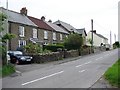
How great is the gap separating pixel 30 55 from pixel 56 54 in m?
6.24

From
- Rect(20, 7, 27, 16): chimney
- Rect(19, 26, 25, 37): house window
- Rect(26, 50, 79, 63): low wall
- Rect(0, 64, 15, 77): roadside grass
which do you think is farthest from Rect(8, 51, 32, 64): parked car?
Rect(20, 7, 27, 16): chimney

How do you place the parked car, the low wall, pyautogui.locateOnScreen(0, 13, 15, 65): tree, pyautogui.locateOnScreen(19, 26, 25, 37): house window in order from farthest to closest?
pyautogui.locateOnScreen(19, 26, 25, 37): house window < the low wall < the parked car < pyautogui.locateOnScreen(0, 13, 15, 65): tree

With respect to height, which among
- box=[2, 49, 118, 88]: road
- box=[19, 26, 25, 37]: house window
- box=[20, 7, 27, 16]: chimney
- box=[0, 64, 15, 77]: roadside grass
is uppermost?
box=[20, 7, 27, 16]: chimney

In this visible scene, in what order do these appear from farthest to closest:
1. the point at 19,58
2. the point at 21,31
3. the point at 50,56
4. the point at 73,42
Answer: the point at 73,42
the point at 21,31
the point at 50,56
the point at 19,58

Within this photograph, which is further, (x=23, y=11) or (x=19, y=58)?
(x=23, y=11)

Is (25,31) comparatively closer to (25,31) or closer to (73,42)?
(25,31)

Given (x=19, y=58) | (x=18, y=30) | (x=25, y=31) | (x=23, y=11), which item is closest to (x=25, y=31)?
(x=25, y=31)

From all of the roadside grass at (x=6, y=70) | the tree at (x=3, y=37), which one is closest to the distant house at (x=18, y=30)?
the tree at (x=3, y=37)

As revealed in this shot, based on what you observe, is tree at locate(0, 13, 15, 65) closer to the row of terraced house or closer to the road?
the road

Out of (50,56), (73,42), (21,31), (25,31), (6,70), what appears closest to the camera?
(6,70)

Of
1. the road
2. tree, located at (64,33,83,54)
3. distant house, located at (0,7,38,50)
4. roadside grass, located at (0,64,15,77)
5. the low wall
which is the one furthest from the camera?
tree, located at (64,33,83,54)

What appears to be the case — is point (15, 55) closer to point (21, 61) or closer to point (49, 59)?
point (21, 61)

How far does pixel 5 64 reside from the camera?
878 inches

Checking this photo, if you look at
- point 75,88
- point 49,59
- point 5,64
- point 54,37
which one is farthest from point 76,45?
point 75,88
